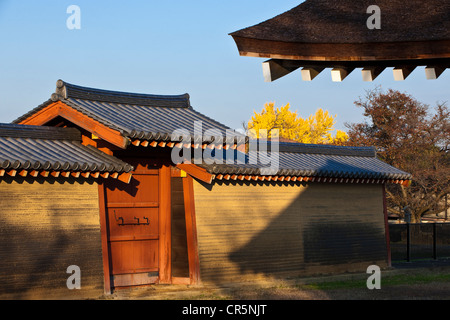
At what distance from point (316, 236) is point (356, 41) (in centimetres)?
1201

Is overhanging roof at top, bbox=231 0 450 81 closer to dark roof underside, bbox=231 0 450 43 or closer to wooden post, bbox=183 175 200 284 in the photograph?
dark roof underside, bbox=231 0 450 43

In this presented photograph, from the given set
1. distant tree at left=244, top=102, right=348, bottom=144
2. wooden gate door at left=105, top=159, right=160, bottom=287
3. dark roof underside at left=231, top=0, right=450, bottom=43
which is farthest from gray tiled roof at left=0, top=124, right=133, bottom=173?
distant tree at left=244, top=102, right=348, bottom=144

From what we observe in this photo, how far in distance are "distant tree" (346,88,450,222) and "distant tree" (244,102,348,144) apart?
81.8 feet

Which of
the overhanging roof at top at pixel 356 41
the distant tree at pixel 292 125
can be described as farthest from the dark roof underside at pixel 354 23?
the distant tree at pixel 292 125

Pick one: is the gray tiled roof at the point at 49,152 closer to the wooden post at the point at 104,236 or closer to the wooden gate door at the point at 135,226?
the wooden post at the point at 104,236

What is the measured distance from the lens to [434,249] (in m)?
22.7

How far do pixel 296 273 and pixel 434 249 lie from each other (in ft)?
27.2

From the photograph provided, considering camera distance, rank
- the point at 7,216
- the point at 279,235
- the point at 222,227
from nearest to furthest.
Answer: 1. the point at 7,216
2. the point at 222,227
3. the point at 279,235

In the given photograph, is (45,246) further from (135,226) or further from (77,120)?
(77,120)

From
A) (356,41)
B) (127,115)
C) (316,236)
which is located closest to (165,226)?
(127,115)

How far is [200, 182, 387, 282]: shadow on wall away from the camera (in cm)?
→ 1576

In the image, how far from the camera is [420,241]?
76.9 feet
